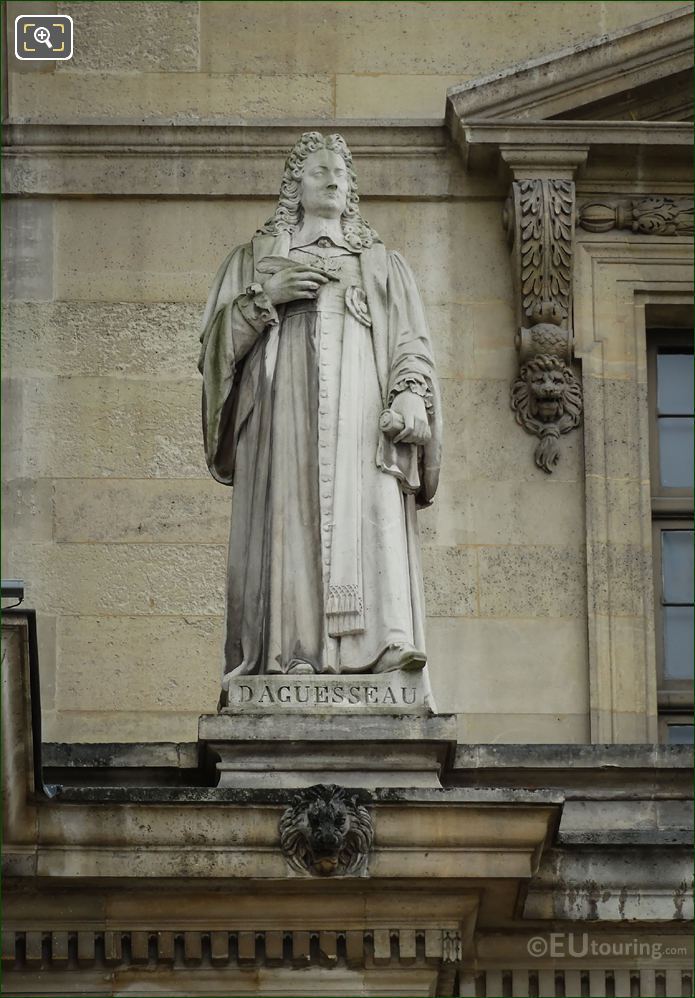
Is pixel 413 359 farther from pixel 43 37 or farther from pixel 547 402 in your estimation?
pixel 43 37

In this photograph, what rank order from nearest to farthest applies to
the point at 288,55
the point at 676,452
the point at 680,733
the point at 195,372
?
1. the point at 680,733
2. the point at 195,372
3. the point at 676,452
4. the point at 288,55

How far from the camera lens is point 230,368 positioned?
626 inches

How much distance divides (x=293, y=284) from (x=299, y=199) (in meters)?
0.54

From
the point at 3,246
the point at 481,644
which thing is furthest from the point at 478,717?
the point at 3,246

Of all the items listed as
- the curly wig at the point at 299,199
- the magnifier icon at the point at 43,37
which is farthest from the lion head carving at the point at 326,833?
the magnifier icon at the point at 43,37

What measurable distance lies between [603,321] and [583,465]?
2.48 feet

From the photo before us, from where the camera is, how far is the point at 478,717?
17859 mm

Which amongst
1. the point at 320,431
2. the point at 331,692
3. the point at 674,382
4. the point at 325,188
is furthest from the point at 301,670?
the point at 674,382

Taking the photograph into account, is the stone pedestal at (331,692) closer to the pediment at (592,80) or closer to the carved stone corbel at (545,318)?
the carved stone corbel at (545,318)

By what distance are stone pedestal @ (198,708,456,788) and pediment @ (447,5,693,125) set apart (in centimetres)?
456

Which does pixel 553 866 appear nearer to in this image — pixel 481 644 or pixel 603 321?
pixel 481 644

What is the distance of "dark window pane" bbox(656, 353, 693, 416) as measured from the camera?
61.8ft

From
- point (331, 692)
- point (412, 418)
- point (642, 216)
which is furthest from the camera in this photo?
point (642, 216)

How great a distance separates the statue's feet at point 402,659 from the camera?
595 inches
